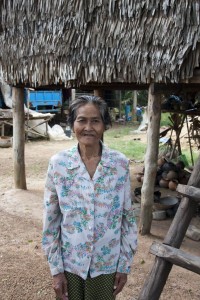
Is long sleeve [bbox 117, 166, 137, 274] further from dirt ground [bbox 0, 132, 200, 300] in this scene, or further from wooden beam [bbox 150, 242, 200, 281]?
dirt ground [bbox 0, 132, 200, 300]

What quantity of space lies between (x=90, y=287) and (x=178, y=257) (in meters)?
0.68

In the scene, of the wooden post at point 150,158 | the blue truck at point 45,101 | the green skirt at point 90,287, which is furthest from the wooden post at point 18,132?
the blue truck at point 45,101

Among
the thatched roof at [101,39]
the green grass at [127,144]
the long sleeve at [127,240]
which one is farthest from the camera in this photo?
the green grass at [127,144]

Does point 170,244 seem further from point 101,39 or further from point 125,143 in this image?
point 125,143

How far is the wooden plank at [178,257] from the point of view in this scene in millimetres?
2221

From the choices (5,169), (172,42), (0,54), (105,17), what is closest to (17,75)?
(0,54)

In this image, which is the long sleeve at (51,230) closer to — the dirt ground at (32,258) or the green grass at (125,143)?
the dirt ground at (32,258)

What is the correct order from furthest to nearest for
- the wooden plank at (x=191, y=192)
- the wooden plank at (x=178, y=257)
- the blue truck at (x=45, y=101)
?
the blue truck at (x=45, y=101), the wooden plank at (x=191, y=192), the wooden plank at (x=178, y=257)

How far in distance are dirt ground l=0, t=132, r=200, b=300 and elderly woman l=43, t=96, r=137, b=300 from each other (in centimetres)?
135

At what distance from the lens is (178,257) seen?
228cm

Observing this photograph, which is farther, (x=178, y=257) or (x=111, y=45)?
(x=111, y=45)

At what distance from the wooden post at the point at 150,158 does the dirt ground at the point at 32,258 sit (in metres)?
0.26

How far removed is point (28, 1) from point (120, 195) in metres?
4.08

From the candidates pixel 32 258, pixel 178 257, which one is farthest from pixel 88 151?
pixel 32 258
